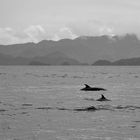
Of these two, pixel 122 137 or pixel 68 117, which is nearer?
pixel 122 137

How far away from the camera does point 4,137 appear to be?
3048 cm

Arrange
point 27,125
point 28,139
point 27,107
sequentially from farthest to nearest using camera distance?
point 27,107
point 27,125
point 28,139

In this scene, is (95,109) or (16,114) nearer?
(16,114)

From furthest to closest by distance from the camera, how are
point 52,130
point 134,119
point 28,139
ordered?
point 134,119, point 52,130, point 28,139

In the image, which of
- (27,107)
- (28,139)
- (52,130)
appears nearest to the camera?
(28,139)

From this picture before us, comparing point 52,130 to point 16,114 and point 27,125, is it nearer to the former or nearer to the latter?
point 27,125

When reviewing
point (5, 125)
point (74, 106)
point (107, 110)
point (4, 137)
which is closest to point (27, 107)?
point (74, 106)

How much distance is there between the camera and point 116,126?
35.4 m

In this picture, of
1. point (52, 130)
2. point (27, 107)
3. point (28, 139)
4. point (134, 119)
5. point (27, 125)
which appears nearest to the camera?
point (28, 139)

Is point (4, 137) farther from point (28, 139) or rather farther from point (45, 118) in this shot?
point (45, 118)

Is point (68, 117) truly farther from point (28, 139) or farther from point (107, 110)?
point (28, 139)

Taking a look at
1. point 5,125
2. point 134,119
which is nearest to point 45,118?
point 5,125

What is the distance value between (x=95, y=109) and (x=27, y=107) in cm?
761

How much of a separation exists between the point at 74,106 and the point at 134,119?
12447 millimetres
